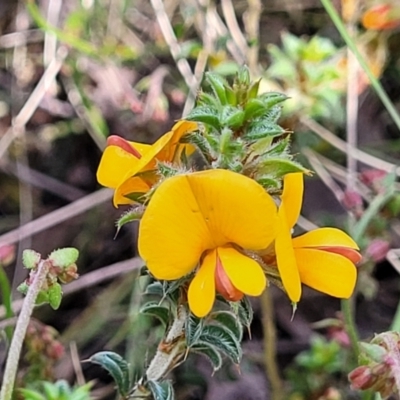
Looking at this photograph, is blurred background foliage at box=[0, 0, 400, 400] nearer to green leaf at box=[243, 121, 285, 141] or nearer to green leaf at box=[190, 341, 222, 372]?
green leaf at box=[190, 341, 222, 372]

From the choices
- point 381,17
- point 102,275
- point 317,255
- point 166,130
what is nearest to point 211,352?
point 317,255

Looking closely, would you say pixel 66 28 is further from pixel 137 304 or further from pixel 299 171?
pixel 299 171

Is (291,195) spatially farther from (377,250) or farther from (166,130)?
(166,130)

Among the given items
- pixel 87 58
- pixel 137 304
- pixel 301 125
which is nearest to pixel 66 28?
pixel 87 58

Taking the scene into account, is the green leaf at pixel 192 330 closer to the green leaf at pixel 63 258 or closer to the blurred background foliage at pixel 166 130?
the green leaf at pixel 63 258

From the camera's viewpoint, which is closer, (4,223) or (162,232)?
(162,232)

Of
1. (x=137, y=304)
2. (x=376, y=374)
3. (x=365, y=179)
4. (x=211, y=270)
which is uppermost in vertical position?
(x=211, y=270)

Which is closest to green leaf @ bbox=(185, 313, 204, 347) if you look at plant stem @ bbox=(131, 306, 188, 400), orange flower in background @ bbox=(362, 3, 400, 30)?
plant stem @ bbox=(131, 306, 188, 400)
